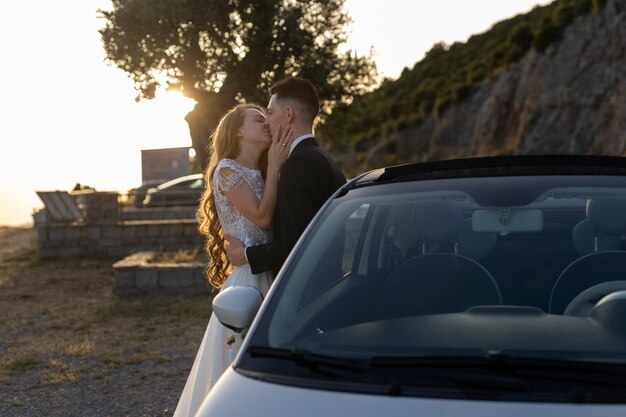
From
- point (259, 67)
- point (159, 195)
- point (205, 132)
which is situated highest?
point (259, 67)

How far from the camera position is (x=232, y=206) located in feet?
14.3

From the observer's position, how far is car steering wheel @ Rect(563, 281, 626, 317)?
2.92 m

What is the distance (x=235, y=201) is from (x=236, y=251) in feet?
0.80

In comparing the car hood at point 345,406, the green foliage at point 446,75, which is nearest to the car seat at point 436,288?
the car hood at point 345,406

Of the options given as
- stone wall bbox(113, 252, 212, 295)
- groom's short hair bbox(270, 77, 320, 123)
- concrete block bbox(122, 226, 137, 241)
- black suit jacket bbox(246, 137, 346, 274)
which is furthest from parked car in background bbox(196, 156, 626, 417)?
concrete block bbox(122, 226, 137, 241)

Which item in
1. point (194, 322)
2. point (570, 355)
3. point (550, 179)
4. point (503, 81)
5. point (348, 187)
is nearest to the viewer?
point (570, 355)

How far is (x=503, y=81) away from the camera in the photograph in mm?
44594

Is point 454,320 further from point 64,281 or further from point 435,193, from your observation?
point 64,281

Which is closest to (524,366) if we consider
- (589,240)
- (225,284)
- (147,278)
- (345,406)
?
(345,406)

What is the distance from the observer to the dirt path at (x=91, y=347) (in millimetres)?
6566

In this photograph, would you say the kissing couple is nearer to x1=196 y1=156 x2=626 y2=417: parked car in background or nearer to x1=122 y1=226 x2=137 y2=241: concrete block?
x1=196 y1=156 x2=626 y2=417: parked car in background

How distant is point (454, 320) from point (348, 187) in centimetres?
73

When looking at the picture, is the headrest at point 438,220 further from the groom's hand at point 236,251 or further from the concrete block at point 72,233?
the concrete block at point 72,233

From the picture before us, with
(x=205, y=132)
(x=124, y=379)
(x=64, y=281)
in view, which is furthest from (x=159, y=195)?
(x=124, y=379)
